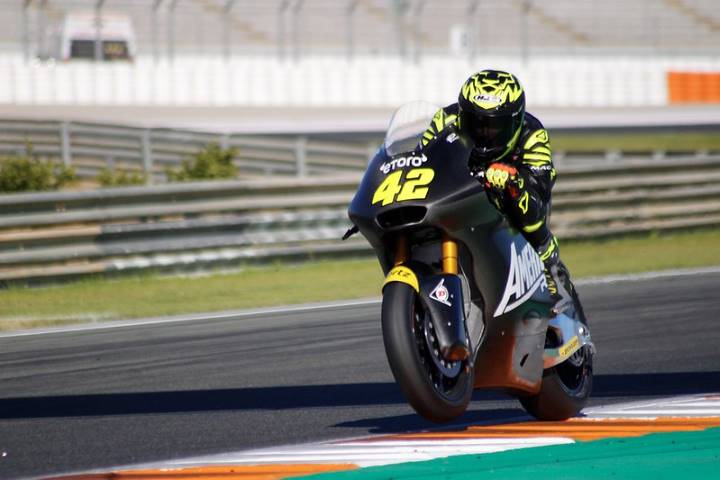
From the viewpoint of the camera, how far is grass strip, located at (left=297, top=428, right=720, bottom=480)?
435cm

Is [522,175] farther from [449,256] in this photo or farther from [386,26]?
[386,26]

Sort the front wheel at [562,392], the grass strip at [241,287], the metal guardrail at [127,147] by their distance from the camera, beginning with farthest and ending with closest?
1. the metal guardrail at [127,147]
2. the grass strip at [241,287]
3. the front wheel at [562,392]

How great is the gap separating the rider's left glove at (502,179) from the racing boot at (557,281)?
0.68 metres

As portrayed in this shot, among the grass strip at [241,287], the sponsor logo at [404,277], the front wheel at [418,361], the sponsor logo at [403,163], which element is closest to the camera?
the front wheel at [418,361]

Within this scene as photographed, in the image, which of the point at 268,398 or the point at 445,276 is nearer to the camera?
the point at 445,276

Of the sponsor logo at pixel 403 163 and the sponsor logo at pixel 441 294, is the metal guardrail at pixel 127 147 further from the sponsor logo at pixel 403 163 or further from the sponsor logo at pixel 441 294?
the sponsor logo at pixel 441 294

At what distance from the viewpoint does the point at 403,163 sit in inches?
189

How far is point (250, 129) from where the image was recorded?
91.8 ft

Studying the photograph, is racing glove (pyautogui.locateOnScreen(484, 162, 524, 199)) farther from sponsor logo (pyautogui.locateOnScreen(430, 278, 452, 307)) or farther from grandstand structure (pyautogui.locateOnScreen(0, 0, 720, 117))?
grandstand structure (pyautogui.locateOnScreen(0, 0, 720, 117))

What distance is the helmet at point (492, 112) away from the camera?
16.1 ft

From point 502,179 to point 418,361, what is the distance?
841 mm

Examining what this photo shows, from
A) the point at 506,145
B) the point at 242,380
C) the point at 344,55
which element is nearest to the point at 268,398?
the point at 242,380

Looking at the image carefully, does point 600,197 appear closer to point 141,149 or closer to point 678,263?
point 678,263

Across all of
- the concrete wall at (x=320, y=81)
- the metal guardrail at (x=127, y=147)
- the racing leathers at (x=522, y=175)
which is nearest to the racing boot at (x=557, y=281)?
the racing leathers at (x=522, y=175)
